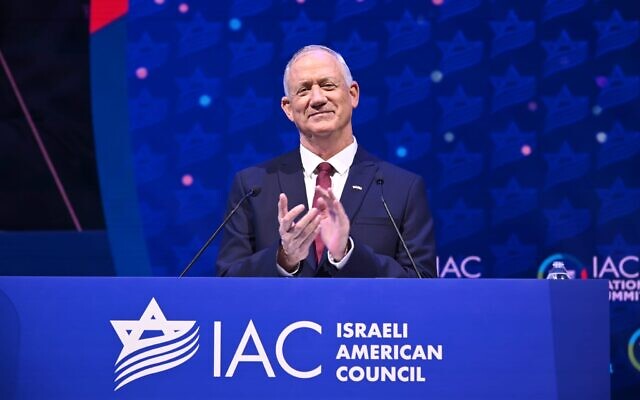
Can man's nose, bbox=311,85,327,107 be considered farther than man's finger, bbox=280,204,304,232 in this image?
Yes

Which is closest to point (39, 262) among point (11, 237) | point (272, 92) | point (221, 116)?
point (11, 237)

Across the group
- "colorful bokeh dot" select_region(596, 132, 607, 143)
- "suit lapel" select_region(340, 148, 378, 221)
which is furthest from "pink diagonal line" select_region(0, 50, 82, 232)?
"colorful bokeh dot" select_region(596, 132, 607, 143)

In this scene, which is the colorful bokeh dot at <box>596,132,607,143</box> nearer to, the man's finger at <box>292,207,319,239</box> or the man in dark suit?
the man in dark suit

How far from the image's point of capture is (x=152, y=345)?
6.52ft

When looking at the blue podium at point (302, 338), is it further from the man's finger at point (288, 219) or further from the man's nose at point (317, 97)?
the man's nose at point (317, 97)

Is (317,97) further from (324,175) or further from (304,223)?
(304,223)

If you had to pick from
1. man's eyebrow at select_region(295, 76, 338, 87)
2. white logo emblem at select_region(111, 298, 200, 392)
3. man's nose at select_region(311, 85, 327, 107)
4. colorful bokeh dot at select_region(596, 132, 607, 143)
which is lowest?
white logo emblem at select_region(111, 298, 200, 392)

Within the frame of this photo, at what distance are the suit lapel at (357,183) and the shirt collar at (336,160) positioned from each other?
21 mm

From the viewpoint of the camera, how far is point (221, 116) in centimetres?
392

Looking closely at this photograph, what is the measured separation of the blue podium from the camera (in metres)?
1.96

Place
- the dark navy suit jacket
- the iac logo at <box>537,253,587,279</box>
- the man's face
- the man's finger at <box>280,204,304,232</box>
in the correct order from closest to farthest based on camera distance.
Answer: the man's finger at <box>280,204,304,232</box>
the dark navy suit jacket
the man's face
the iac logo at <box>537,253,587,279</box>

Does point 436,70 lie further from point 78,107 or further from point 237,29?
point 78,107

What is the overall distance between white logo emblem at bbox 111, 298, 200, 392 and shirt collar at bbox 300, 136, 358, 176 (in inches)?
45.4

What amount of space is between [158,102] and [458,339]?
7.52ft
